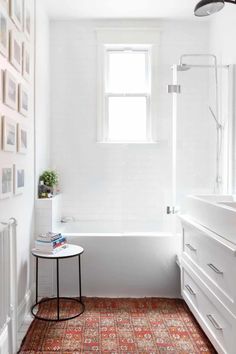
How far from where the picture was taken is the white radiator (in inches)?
73.6

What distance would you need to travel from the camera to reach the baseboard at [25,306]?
2488mm

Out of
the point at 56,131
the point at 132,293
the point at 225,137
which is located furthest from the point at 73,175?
the point at 225,137

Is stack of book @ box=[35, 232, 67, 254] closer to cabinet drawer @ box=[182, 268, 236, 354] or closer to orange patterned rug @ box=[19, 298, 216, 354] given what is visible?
orange patterned rug @ box=[19, 298, 216, 354]

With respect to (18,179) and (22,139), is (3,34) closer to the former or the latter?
(22,139)

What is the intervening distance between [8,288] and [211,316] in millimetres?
1226

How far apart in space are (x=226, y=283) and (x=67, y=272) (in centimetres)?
158

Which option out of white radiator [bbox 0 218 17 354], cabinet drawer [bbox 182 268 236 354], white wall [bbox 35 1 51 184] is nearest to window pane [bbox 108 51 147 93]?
white wall [bbox 35 1 51 184]

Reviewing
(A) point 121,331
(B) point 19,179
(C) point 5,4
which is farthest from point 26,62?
(A) point 121,331

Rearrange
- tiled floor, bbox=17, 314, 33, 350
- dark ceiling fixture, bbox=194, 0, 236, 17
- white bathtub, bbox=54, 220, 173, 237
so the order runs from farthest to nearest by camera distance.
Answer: white bathtub, bbox=54, 220, 173, 237 → tiled floor, bbox=17, 314, 33, 350 → dark ceiling fixture, bbox=194, 0, 236, 17

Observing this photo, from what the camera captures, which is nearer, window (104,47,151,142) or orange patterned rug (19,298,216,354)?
orange patterned rug (19,298,216,354)

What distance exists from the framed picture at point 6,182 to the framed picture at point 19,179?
0.30 ft

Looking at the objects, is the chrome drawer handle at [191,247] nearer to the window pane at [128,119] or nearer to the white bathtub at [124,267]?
the white bathtub at [124,267]

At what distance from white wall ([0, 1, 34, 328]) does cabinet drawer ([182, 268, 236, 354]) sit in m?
1.26

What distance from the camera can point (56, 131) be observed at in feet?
12.0
